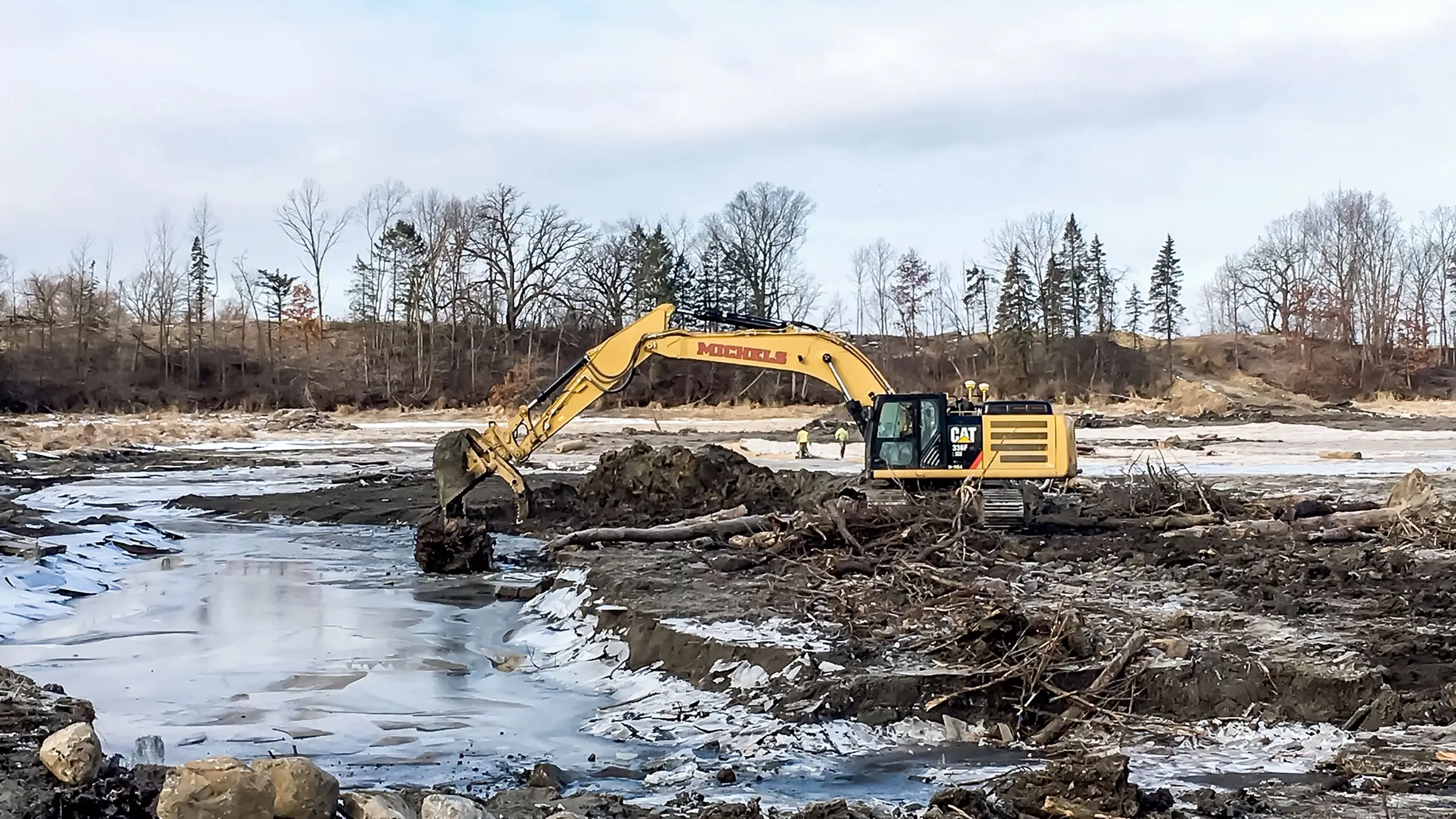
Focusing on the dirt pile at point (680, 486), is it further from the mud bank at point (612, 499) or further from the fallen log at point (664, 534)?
the fallen log at point (664, 534)

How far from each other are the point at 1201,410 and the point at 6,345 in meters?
63.7

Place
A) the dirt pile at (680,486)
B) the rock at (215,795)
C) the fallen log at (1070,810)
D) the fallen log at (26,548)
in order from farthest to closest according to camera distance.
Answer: the dirt pile at (680,486), the fallen log at (26,548), the fallen log at (1070,810), the rock at (215,795)

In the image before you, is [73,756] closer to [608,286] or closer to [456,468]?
[456,468]

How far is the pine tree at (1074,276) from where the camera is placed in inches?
3201

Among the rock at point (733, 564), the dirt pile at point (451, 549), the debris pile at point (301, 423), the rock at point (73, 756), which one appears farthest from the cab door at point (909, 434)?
the debris pile at point (301, 423)

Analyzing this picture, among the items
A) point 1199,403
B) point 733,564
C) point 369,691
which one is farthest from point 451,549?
point 1199,403

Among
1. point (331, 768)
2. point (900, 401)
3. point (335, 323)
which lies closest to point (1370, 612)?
point (900, 401)

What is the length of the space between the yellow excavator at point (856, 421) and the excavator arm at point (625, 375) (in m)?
0.02

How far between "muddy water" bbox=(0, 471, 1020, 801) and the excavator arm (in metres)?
1.63

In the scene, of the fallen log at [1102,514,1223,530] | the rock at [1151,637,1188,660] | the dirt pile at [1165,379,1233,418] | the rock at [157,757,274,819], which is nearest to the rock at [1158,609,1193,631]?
the rock at [1151,637,1188,660]

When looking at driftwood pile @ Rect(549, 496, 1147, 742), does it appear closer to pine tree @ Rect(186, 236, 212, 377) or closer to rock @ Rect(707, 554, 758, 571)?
rock @ Rect(707, 554, 758, 571)

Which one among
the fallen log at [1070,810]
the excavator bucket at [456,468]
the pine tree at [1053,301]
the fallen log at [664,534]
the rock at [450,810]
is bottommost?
the fallen log at [1070,810]

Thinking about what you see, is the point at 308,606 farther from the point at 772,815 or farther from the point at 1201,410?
the point at 1201,410

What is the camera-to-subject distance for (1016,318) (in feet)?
252
